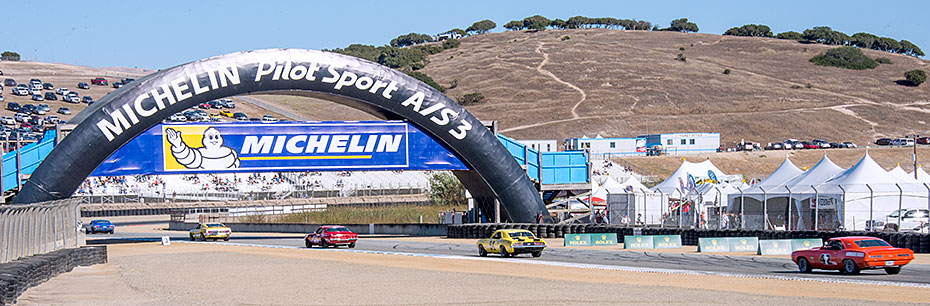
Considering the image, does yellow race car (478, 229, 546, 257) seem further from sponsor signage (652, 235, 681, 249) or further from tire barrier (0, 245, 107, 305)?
tire barrier (0, 245, 107, 305)

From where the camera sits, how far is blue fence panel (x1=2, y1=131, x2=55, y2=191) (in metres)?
36.5

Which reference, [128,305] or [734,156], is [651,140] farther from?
[128,305]

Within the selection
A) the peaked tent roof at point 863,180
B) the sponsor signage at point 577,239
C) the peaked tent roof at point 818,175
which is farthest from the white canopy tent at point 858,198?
the sponsor signage at point 577,239

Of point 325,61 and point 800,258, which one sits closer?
point 800,258

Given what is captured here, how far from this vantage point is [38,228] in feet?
80.8

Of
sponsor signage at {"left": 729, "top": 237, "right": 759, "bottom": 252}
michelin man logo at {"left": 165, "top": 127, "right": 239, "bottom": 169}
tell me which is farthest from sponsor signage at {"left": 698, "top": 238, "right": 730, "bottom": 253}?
michelin man logo at {"left": 165, "top": 127, "right": 239, "bottom": 169}

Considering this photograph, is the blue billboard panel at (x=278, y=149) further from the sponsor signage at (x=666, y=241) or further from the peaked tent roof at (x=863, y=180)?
the peaked tent roof at (x=863, y=180)

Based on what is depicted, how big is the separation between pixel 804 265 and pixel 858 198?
1437 cm

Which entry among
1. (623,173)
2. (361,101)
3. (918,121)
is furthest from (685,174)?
(918,121)

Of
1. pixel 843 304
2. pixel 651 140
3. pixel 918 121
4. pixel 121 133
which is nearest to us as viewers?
pixel 843 304

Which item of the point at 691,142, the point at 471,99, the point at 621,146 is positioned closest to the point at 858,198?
the point at 621,146

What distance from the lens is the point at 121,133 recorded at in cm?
3516

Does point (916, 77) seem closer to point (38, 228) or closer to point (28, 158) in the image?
point (28, 158)

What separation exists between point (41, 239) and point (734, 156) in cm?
8819
